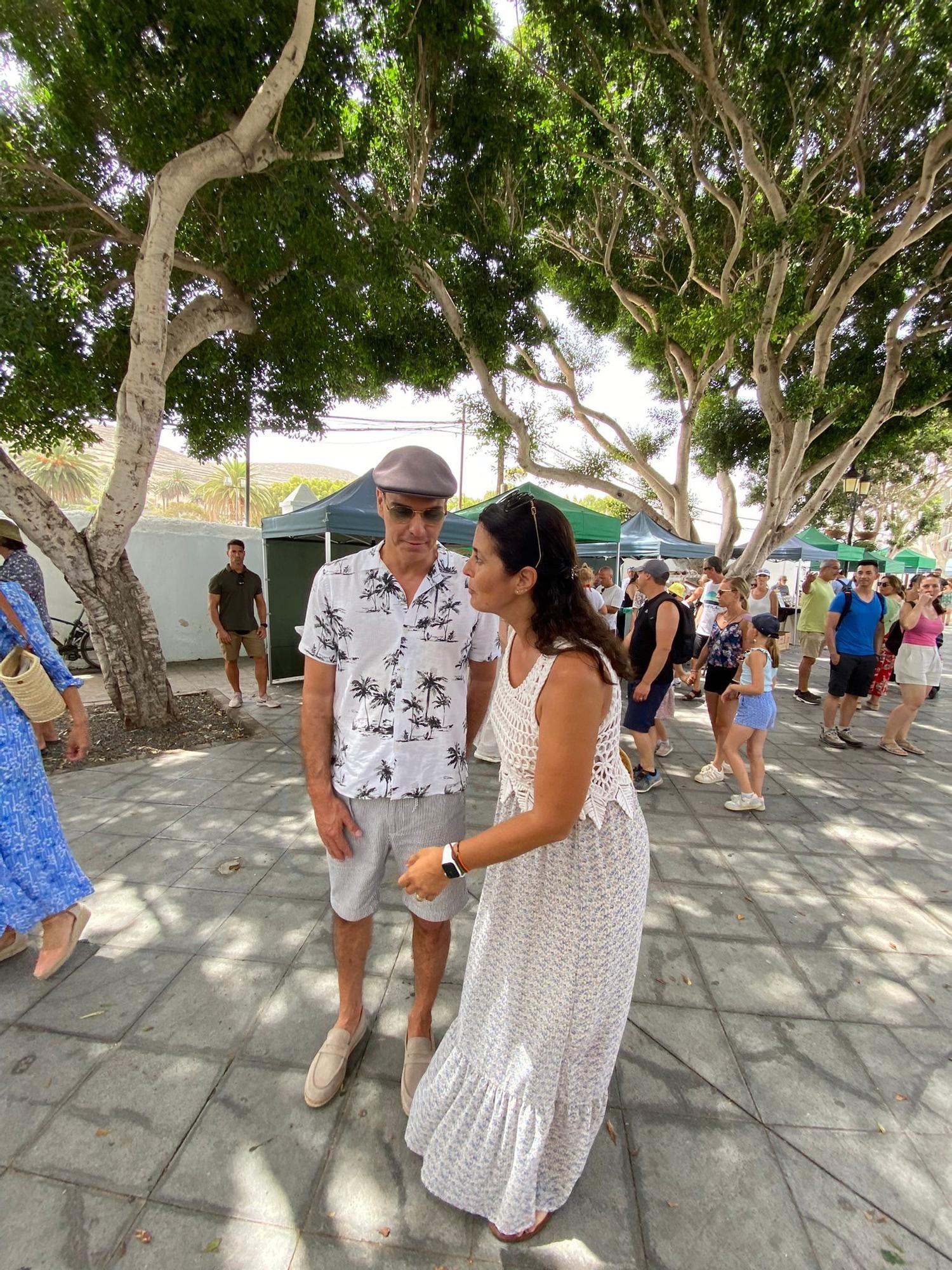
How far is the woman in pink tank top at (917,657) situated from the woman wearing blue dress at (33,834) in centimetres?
666

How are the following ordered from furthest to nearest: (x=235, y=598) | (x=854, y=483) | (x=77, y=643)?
(x=854, y=483), (x=77, y=643), (x=235, y=598)

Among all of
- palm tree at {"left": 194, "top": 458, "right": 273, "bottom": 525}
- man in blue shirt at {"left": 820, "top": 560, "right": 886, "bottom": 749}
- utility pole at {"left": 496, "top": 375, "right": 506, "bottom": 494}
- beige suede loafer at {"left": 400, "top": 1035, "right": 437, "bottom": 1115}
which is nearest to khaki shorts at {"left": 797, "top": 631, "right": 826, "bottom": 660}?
man in blue shirt at {"left": 820, "top": 560, "right": 886, "bottom": 749}

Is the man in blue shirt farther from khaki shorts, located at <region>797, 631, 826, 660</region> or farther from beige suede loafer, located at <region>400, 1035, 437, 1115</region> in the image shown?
beige suede loafer, located at <region>400, 1035, 437, 1115</region>

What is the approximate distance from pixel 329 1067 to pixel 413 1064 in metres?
0.27

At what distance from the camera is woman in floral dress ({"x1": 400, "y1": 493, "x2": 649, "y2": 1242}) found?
3.72 ft

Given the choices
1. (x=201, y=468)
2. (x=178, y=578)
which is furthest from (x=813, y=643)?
(x=201, y=468)

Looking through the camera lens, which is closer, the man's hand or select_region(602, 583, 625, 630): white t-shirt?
the man's hand

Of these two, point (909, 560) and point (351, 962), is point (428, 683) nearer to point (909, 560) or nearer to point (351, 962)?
point (351, 962)

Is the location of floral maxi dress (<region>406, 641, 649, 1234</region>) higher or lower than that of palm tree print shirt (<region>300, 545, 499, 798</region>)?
lower

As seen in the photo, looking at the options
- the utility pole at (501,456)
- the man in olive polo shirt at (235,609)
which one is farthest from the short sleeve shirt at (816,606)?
the man in olive polo shirt at (235,609)

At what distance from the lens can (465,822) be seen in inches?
71.0


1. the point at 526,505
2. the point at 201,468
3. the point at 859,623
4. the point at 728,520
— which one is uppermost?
the point at 201,468

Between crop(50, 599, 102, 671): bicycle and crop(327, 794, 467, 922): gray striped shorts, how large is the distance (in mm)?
8288

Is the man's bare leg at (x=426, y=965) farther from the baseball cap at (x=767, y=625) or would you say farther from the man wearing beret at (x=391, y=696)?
the baseball cap at (x=767, y=625)
